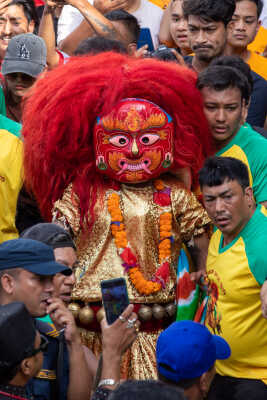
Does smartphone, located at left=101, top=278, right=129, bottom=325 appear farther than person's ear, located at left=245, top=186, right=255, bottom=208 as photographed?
No

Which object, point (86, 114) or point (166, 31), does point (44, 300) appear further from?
point (166, 31)

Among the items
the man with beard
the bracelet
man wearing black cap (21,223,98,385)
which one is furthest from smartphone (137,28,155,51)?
the bracelet

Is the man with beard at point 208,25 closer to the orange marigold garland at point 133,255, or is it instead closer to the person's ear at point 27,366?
the orange marigold garland at point 133,255

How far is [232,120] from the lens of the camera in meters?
4.72

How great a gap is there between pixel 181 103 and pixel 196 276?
3.36 feet

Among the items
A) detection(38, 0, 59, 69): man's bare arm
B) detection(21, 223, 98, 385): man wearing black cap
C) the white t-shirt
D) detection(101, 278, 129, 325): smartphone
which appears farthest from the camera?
the white t-shirt

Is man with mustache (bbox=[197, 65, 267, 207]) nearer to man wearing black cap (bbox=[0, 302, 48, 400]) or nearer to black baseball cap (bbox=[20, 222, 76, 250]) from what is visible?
black baseball cap (bbox=[20, 222, 76, 250])

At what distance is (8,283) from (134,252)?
1281 millimetres

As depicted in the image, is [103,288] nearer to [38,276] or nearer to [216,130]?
[38,276]

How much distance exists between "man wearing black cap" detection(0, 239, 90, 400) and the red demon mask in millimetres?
1164

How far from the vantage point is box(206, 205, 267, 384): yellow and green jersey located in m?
3.92

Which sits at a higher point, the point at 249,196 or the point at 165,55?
the point at 165,55

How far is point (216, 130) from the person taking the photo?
187 inches

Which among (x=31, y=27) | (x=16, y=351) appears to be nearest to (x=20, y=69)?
(x=31, y=27)
